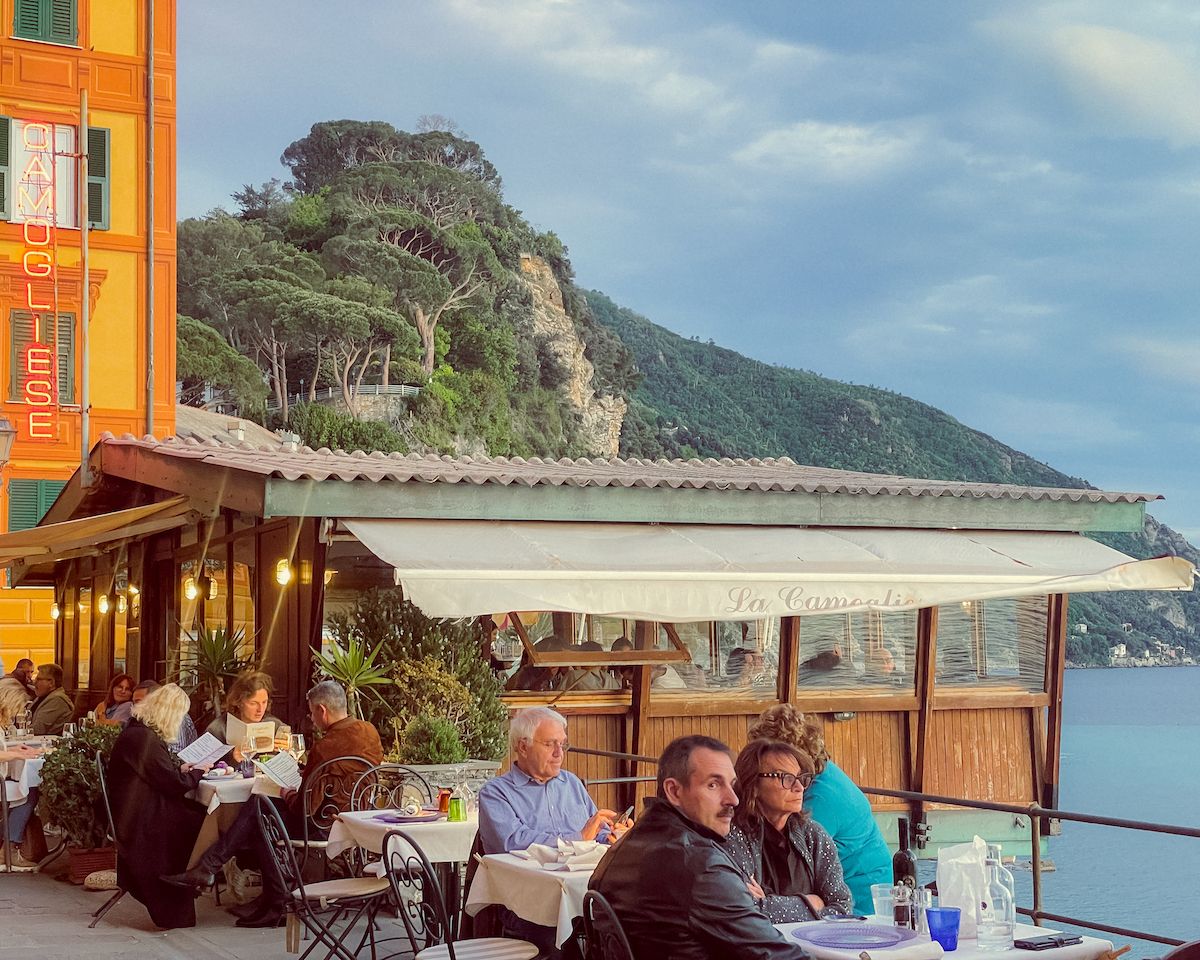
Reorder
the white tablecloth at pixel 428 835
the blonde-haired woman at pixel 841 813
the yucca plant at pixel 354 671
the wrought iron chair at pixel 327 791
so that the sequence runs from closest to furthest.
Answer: the blonde-haired woman at pixel 841 813 < the white tablecloth at pixel 428 835 < the wrought iron chair at pixel 327 791 < the yucca plant at pixel 354 671

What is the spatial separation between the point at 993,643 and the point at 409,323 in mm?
49092

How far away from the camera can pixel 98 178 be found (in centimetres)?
2162

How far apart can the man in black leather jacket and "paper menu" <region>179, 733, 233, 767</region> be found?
5.03 meters

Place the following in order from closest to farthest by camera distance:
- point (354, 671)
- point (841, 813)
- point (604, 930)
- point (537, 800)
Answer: point (604, 930) < point (841, 813) < point (537, 800) < point (354, 671)

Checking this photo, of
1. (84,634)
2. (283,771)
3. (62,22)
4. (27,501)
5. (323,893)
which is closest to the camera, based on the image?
(323,893)

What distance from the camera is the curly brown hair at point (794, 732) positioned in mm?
5289

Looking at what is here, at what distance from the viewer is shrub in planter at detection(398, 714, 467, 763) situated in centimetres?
892

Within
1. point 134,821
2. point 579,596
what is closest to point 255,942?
point 134,821

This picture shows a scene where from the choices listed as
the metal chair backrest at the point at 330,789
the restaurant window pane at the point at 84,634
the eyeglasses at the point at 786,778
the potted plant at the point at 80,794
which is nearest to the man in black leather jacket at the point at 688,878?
the eyeglasses at the point at 786,778

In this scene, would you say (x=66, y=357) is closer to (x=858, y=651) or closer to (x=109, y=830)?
(x=109, y=830)

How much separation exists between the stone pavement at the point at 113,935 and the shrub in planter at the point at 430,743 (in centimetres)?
128

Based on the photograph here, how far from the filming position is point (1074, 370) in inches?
5630

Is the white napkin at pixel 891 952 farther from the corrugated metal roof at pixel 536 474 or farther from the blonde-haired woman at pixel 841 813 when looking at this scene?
the corrugated metal roof at pixel 536 474

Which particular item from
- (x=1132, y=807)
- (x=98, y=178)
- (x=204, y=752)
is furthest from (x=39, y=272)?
(x=1132, y=807)
